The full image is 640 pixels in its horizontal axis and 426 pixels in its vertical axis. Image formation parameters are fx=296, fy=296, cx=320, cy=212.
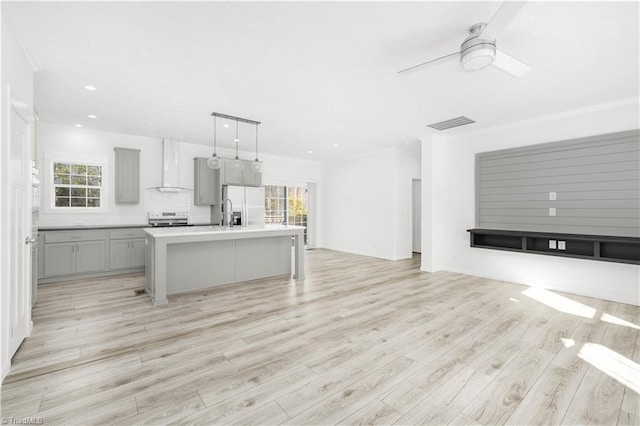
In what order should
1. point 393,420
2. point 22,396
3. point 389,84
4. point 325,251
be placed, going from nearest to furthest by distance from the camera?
1. point 393,420
2. point 22,396
3. point 389,84
4. point 325,251

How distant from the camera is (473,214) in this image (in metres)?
5.45

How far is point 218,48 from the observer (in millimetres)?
2652

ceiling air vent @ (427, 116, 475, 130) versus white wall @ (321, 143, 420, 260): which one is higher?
ceiling air vent @ (427, 116, 475, 130)

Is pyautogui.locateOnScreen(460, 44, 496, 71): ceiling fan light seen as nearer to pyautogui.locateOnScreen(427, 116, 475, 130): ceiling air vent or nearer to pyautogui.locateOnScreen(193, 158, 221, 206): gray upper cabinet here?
pyautogui.locateOnScreen(427, 116, 475, 130): ceiling air vent

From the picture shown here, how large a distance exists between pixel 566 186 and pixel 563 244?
86 cm

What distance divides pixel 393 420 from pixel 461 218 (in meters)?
4.63

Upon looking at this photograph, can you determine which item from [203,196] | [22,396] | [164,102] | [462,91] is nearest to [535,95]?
[462,91]

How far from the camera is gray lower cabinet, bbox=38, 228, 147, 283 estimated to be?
479 centimetres

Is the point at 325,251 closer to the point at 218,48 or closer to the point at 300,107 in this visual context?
the point at 300,107

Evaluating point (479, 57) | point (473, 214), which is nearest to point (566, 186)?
point (473, 214)

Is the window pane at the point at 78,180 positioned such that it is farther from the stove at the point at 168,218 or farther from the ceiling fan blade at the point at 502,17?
the ceiling fan blade at the point at 502,17

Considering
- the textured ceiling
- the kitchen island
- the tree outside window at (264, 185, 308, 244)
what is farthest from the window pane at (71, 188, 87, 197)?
the tree outside window at (264, 185, 308, 244)

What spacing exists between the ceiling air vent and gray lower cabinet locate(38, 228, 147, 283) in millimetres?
5750

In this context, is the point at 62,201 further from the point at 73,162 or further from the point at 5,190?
the point at 5,190
